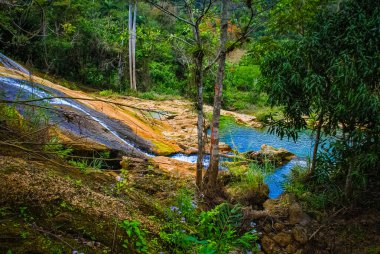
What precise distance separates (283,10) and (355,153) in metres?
2.88

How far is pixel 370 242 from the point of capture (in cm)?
500

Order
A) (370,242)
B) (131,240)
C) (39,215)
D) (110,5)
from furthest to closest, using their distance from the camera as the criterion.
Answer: (110,5) → (370,242) → (131,240) → (39,215)

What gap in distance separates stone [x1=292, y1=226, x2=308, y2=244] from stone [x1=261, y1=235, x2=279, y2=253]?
35 cm

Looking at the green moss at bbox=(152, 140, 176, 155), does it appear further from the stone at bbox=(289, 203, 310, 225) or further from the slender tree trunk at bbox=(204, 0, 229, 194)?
the stone at bbox=(289, 203, 310, 225)

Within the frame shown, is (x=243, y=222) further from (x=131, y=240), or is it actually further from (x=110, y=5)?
(x=110, y=5)

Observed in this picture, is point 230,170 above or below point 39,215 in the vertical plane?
below

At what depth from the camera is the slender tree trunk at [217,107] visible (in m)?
5.50

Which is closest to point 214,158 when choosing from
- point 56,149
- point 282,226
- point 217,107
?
point 217,107

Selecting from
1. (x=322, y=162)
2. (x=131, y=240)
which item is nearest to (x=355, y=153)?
(x=322, y=162)

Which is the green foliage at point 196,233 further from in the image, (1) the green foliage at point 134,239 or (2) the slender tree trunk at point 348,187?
(2) the slender tree trunk at point 348,187

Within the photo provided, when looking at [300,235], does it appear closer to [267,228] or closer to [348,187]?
[267,228]

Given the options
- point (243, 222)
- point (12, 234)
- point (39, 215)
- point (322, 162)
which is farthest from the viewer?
point (322, 162)

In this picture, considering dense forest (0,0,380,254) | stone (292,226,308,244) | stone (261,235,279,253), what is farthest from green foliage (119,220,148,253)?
stone (292,226,308,244)

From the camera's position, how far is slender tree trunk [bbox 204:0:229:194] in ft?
18.0
